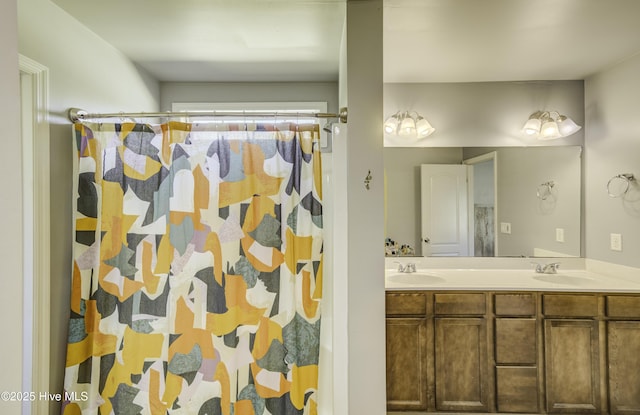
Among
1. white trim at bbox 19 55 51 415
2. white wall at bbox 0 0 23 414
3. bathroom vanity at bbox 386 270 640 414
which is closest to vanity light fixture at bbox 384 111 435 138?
bathroom vanity at bbox 386 270 640 414

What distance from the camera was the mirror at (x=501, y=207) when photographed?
2.62 metres

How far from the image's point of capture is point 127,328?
1770 millimetres

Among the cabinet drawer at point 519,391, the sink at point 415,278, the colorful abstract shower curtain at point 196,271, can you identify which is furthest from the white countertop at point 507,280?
the colorful abstract shower curtain at point 196,271

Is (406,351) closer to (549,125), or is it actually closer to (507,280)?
(507,280)

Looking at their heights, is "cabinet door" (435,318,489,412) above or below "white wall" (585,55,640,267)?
below

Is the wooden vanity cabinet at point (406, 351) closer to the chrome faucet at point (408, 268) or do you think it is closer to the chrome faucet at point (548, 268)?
the chrome faucet at point (408, 268)

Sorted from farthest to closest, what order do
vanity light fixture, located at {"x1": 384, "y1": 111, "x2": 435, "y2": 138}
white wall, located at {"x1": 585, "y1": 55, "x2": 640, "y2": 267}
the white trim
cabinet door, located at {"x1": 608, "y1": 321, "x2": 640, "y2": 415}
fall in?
1. vanity light fixture, located at {"x1": 384, "y1": 111, "x2": 435, "y2": 138}
2. white wall, located at {"x1": 585, "y1": 55, "x2": 640, "y2": 267}
3. cabinet door, located at {"x1": 608, "y1": 321, "x2": 640, "y2": 415}
4. the white trim

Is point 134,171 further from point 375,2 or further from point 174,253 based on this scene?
point 375,2

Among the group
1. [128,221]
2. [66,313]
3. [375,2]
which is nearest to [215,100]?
[128,221]

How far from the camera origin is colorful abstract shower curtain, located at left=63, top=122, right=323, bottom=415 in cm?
176

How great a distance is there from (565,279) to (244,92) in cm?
296

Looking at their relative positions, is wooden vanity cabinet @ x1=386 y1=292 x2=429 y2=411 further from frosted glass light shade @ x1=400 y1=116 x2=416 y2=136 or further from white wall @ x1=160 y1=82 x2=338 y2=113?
white wall @ x1=160 y1=82 x2=338 y2=113

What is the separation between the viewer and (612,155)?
2.41 meters

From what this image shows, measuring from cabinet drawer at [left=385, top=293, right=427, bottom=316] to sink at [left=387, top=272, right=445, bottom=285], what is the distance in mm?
257
